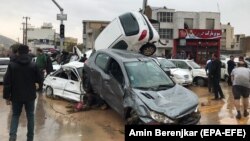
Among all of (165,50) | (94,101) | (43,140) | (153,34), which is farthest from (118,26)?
(165,50)

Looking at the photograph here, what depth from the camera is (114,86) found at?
11234mm

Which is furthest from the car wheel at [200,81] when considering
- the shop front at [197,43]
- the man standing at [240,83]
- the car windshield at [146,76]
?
the shop front at [197,43]

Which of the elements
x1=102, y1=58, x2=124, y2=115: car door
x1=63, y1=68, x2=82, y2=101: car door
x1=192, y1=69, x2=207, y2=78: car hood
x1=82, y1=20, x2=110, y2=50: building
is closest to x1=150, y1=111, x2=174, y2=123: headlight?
x1=102, y1=58, x2=124, y2=115: car door

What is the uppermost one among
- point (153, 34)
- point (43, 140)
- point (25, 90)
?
point (153, 34)

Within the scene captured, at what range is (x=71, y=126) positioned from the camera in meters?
11.4

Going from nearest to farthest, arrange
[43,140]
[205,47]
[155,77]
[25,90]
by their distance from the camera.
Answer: [25,90] → [43,140] → [155,77] → [205,47]

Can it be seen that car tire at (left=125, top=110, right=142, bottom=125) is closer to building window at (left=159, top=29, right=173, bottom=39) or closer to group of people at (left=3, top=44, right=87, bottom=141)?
group of people at (left=3, top=44, right=87, bottom=141)

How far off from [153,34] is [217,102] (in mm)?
3251

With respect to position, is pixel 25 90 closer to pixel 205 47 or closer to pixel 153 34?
pixel 153 34

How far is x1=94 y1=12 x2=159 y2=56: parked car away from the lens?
15.9 meters

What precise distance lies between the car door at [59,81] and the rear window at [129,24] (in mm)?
2584

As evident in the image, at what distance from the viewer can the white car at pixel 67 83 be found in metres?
14.8

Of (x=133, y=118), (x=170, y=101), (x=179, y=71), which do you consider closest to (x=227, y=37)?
(x=179, y=71)

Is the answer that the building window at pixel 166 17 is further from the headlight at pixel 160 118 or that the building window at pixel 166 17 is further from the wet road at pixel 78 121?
the headlight at pixel 160 118
